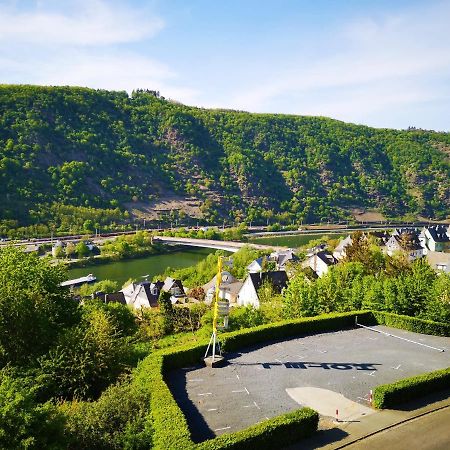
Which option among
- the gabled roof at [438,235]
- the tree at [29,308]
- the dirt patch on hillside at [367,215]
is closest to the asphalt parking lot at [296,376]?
the tree at [29,308]

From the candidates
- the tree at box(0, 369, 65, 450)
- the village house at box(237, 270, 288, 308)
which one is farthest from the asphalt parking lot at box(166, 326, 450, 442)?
the village house at box(237, 270, 288, 308)

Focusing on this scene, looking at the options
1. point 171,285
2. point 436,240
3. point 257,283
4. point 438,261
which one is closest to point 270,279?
point 257,283

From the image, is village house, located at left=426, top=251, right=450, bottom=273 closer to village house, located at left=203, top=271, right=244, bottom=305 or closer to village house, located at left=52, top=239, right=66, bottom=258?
village house, located at left=203, top=271, right=244, bottom=305

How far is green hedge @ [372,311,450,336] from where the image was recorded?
2703 cm

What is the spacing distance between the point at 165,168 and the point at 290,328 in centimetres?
13648

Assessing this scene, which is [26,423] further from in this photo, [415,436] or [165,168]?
[165,168]

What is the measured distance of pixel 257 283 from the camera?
46.4 m

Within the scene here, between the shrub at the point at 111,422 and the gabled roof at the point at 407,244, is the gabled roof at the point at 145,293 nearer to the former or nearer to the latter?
the shrub at the point at 111,422

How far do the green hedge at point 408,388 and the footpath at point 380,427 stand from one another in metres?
0.27

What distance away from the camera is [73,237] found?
98438 mm

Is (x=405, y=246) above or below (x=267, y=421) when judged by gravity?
above

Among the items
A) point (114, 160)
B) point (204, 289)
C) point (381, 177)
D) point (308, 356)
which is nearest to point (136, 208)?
point (114, 160)

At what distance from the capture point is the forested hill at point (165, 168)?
121m

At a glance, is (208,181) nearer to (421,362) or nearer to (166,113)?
(166,113)
